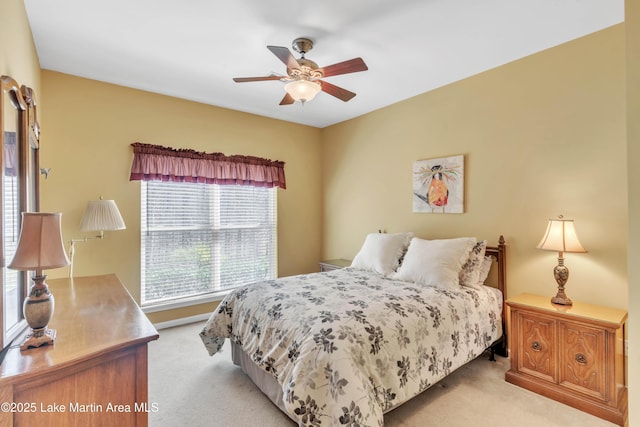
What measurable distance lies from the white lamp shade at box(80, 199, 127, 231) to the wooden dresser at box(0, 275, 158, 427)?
56.1 inches

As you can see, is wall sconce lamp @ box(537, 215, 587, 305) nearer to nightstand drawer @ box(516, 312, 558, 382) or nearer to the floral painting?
nightstand drawer @ box(516, 312, 558, 382)

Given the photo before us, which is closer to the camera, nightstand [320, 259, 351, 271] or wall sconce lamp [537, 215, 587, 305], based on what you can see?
wall sconce lamp [537, 215, 587, 305]

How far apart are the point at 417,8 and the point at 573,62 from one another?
4.87 feet

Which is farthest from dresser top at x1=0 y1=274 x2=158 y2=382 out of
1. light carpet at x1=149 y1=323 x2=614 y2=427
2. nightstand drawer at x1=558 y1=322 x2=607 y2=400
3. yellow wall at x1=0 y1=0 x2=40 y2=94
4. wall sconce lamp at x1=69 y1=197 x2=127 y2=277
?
nightstand drawer at x1=558 y1=322 x2=607 y2=400

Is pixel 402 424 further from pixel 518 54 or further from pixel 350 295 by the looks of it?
pixel 518 54

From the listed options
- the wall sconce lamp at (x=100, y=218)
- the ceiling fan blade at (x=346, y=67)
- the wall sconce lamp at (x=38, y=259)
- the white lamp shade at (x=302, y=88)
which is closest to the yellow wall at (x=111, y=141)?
the wall sconce lamp at (x=100, y=218)

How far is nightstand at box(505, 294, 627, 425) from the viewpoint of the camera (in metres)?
1.99

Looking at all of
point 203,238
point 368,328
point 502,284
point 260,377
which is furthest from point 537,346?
point 203,238

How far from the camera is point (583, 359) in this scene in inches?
82.5

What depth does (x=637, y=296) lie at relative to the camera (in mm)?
1284

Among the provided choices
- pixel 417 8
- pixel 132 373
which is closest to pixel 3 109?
pixel 132 373

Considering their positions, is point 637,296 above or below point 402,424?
above

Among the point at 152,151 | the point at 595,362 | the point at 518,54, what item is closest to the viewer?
the point at 595,362

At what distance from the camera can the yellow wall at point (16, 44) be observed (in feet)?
4.80
